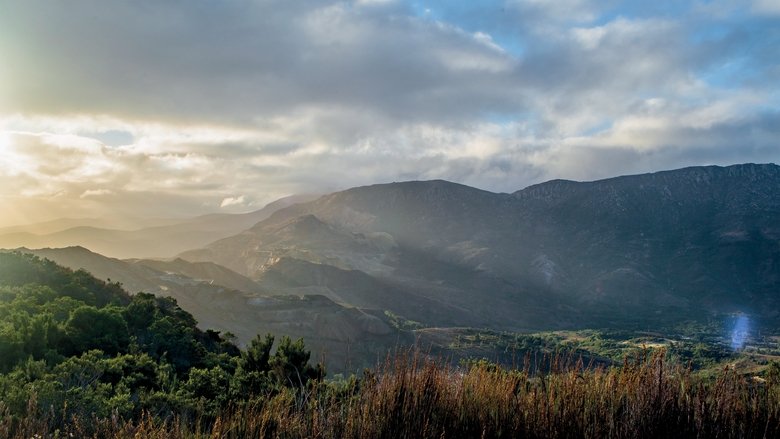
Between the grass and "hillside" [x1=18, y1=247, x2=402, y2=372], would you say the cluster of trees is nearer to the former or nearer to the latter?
the grass

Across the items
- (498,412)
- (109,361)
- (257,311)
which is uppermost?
(498,412)

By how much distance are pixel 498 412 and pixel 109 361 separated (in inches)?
502

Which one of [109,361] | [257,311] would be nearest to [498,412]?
[109,361]

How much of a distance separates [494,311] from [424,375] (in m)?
187

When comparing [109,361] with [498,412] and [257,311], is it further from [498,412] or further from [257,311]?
[257,311]

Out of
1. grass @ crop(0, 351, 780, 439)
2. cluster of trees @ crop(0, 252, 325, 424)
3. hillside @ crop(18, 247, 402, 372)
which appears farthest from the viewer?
hillside @ crop(18, 247, 402, 372)

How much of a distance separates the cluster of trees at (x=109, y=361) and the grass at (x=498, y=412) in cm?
86

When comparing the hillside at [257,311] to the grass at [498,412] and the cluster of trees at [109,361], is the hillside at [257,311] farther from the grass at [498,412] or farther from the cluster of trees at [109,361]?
the grass at [498,412]

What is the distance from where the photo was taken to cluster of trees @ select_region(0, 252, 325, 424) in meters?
9.57

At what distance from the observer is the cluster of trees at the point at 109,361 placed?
31.4ft

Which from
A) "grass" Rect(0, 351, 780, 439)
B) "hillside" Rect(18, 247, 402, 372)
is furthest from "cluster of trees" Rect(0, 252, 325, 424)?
"hillside" Rect(18, 247, 402, 372)

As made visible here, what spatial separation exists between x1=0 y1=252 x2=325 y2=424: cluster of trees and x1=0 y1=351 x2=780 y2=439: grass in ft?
2.82

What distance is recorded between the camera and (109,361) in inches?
573

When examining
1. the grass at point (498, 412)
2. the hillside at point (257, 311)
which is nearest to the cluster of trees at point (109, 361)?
the grass at point (498, 412)
